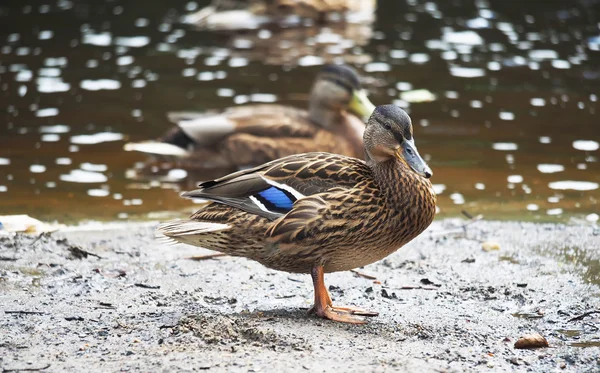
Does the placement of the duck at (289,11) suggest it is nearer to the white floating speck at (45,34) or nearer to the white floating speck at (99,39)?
the white floating speck at (99,39)

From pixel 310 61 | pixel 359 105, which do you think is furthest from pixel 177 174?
pixel 310 61

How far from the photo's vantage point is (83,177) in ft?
30.1

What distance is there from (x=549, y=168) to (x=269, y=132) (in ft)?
9.34

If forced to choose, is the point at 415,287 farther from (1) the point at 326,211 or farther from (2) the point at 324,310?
(1) the point at 326,211

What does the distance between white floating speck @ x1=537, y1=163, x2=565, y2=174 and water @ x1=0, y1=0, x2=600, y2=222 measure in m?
0.03

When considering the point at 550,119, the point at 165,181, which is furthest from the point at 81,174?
the point at 550,119

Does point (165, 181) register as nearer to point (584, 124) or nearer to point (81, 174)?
point (81, 174)

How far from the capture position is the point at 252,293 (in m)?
5.77

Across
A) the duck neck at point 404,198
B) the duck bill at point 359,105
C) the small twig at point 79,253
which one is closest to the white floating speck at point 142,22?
the duck bill at point 359,105

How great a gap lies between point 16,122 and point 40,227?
14.0ft

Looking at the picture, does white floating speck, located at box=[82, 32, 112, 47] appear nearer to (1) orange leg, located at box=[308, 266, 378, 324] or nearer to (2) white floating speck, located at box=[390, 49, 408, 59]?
(2) white floating speck, located at box=[390, 49, 408, 59]

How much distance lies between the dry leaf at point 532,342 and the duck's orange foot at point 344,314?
2.74ft

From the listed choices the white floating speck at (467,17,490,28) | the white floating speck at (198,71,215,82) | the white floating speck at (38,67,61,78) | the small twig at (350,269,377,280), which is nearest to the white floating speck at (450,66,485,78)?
the white floating speck at (467,17,490,28)

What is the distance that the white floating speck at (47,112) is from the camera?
11.3 metres
